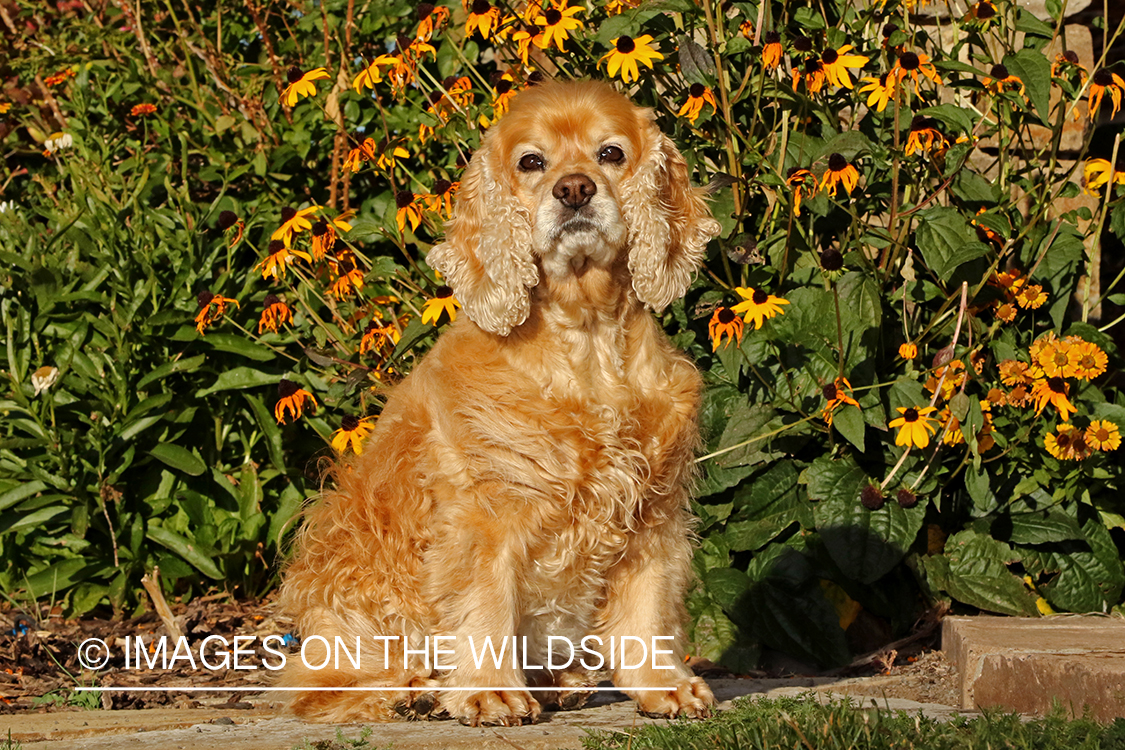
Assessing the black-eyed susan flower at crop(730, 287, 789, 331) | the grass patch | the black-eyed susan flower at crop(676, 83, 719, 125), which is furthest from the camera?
the black-eyed susan flower at crop(676, 83, 719, 125)

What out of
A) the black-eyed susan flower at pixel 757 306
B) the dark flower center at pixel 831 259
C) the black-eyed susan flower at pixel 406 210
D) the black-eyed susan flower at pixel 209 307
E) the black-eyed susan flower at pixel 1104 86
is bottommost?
the black-eyed susan flower at pixel 757 306

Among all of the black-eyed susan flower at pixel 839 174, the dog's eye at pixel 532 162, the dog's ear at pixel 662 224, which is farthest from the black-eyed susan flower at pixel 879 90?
the dog's eye at pixel 532 162

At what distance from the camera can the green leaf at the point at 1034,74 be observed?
400 centimetres

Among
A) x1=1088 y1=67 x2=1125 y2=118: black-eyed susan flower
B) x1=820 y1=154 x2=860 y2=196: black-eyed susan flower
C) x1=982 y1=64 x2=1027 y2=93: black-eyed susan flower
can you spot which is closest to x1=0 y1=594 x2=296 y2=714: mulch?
x1=820 y1=154 x2=860 y2=196: black-eyed susan flower

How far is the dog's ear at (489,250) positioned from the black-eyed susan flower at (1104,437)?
2.24 metres

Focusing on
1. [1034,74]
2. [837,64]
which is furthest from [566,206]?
[1034,74]

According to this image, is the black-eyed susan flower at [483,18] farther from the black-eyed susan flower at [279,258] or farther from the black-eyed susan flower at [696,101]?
the black-eyed susan flower at [279,258]

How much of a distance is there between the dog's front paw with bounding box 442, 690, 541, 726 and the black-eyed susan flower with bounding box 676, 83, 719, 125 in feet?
7.24

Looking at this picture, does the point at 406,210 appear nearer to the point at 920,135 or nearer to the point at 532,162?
the point at 532,162

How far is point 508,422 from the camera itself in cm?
324

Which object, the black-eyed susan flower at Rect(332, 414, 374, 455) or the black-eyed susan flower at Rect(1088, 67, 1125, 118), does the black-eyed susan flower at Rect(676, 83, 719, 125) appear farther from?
the black-eyed susan flower at Rect(332, 414, 374, 455)

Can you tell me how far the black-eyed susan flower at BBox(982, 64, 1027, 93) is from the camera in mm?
4219

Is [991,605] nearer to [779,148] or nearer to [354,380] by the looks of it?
[779,148]

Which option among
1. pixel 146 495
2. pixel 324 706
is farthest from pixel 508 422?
pixel 146 495
